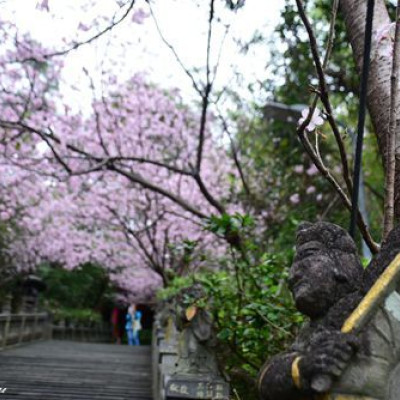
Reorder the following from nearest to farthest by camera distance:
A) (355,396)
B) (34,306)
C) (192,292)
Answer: (355,396)
(192,292)
(34,306)

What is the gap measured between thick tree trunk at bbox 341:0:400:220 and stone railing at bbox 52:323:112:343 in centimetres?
1788

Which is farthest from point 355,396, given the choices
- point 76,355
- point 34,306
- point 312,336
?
point 34,306

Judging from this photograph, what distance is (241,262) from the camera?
7.10 metres

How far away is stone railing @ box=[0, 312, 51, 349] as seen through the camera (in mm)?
13152

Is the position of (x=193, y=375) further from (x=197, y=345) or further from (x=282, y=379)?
(x=282, y=379)

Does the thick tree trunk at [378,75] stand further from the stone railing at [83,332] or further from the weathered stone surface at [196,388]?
the stone railing at [83,332]

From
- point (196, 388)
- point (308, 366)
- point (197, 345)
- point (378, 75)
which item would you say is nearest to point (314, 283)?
point (308, 366)

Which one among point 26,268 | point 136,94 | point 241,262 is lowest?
point 241,262

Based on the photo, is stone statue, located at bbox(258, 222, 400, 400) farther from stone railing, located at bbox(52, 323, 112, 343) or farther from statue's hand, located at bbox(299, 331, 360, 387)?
stone railing, located at bbox(52, 323, 112, 343)

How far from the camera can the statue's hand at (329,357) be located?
1653 mm

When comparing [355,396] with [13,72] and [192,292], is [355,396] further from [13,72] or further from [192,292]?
[13,72]

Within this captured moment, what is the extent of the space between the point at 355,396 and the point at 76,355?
495 inches

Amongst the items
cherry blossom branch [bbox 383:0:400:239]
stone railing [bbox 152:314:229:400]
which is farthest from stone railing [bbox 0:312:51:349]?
cherry blossom branch [bbox 383:0:400:239]

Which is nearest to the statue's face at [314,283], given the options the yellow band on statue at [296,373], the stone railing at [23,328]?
the yellow band on statue at [296,373]
